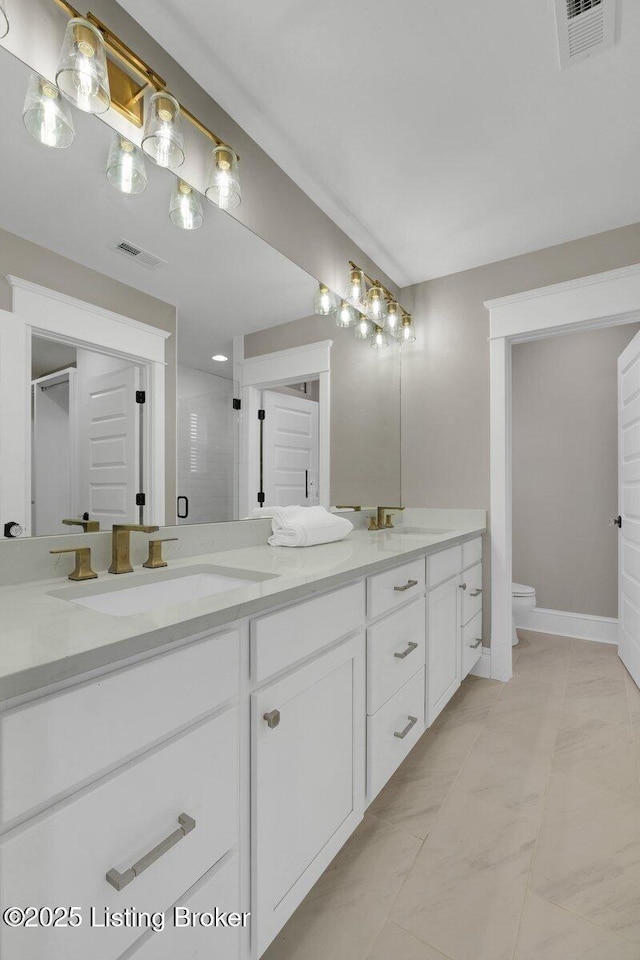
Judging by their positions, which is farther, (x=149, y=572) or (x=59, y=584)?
(x=149, y=572)

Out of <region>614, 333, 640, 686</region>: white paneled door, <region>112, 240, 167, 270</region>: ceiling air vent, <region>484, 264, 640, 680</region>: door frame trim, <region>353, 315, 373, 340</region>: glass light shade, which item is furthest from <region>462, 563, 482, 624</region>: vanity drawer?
<region>112, 240, 167, 270</region>: ceiling air vent

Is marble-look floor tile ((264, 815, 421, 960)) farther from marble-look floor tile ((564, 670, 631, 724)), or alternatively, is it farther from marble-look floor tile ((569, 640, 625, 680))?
marble-look floor tile ((569, 640, 625, 680))

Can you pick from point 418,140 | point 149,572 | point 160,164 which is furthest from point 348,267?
point 149,572

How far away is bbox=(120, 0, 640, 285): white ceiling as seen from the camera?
1.35 meters

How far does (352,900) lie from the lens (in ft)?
4.00

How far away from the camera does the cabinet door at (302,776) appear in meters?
0.93

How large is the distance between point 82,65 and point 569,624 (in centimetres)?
385

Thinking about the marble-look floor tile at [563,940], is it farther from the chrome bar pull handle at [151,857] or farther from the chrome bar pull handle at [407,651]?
the chrome bar pull handle at [151,857]

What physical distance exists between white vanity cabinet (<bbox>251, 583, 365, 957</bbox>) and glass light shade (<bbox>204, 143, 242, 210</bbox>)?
134 centimetres

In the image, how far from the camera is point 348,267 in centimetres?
246

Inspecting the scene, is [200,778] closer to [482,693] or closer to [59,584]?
[59,584]

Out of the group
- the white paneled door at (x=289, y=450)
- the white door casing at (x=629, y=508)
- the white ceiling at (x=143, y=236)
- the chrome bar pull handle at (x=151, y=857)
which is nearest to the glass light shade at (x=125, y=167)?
the white ceiling at (x=143, y=236)

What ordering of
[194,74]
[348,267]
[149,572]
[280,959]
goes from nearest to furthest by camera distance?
1. [280,959]
2. [149,572]
3. [194,74]
4. [348,267]

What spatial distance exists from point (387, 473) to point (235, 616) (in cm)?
208
